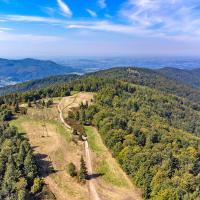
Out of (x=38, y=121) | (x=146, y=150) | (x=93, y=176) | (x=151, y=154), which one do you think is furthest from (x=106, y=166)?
(x=38, y=121)

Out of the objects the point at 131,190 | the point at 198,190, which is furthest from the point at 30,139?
the point at 198,190

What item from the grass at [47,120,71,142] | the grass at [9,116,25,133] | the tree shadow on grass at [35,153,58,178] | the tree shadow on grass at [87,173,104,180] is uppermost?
the grass at [9,116,25,133]

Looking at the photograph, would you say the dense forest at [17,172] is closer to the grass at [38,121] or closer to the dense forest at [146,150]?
the dense forest at [146,150]

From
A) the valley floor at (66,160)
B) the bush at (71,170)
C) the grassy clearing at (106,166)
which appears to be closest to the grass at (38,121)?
the valley floor at (66,160)

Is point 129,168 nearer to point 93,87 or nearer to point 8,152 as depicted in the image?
point 8,152

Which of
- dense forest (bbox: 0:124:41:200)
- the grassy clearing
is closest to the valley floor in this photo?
the grassy clearing

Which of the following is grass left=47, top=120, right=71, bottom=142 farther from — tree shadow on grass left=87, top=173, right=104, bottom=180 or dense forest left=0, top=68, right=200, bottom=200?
tree shadow on grass left=87, top=173, right=104, bottom=180

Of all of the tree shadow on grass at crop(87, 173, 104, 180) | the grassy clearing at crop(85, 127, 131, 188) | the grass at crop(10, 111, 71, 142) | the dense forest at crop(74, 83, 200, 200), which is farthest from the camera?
the grass at crop(10, 111, 71, 142)

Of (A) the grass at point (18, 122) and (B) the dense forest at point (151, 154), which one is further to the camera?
(A) the grass at point (18, 122)

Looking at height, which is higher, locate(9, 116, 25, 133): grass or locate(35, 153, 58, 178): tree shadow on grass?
locate(9, 116, 25, 133): grass
